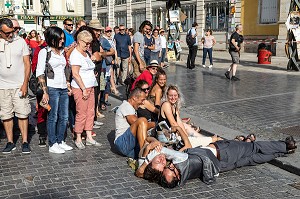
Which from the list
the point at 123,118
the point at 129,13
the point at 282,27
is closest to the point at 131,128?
the point at 123,118

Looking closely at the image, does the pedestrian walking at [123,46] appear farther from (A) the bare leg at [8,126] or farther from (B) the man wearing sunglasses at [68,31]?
(A) the bare leg at [8,126]

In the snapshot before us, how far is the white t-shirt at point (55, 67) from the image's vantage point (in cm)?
573

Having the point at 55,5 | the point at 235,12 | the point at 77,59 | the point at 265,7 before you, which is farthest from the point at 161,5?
the point at 77,59

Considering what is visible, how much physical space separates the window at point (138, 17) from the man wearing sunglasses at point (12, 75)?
3442 centimetres

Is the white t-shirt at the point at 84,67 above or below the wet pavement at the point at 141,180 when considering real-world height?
above

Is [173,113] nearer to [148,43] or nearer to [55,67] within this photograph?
[55,67]

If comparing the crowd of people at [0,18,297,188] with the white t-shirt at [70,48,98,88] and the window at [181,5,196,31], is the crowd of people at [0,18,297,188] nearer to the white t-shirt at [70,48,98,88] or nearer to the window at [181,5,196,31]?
the white t-shirt at [70,48,98,88]

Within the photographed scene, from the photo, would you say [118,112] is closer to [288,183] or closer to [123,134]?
[123,134]

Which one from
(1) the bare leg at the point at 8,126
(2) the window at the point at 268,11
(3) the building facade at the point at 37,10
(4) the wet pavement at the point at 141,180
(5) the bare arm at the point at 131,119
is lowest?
(4) the wet pavement at the point at 141,180

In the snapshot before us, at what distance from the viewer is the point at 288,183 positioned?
4.63m

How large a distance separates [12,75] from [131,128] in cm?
199

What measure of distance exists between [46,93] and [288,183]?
3548mm

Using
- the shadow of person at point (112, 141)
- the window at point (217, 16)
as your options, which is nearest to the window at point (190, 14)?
the window at point (217, 16)

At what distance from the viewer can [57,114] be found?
6.02 metres
